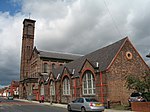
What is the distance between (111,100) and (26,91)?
4677 cm

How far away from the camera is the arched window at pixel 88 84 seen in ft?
98.9

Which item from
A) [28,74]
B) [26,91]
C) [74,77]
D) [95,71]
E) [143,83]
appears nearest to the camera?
[143,83]

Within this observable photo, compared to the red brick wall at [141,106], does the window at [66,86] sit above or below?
above

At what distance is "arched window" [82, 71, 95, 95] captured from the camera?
30.1 m

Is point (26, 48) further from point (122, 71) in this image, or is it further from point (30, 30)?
point (122, 71)

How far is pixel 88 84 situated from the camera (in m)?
31.0

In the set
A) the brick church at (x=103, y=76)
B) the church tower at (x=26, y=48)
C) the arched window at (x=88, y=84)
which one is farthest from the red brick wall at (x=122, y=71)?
the church tower at (x=26, y=48)

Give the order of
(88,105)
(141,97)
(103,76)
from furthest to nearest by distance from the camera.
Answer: (103,76) < (141,97) < (88,105)

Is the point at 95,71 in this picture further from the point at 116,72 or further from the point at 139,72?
the point at 139,72

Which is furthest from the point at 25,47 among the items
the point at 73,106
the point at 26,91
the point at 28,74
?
the point at 73,106

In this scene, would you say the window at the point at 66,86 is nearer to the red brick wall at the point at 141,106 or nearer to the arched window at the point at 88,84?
the arched window at the point at 88,84

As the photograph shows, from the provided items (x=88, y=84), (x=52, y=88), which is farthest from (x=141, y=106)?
(x=52, y=88)

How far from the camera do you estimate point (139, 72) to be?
98.2 ft

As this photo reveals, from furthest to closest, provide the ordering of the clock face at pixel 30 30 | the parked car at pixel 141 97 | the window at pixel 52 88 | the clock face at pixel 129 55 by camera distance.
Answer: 1. the clock face at pixel 30 30
2. the window at pixel 52 88
3. the clock face at pixel 129 55
4. the parked car at pixel 141 97
